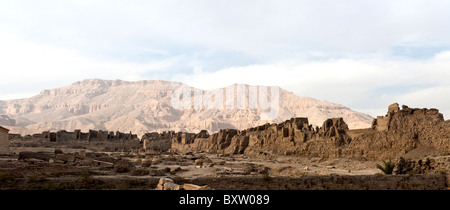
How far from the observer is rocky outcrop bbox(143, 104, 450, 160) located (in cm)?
2293

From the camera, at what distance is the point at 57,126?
167 meters

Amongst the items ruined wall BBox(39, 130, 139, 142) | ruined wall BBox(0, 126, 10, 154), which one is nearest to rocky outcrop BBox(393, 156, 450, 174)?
ruined wall BBox(0, 126, 10, 154)

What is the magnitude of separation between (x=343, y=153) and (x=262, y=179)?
17475mm

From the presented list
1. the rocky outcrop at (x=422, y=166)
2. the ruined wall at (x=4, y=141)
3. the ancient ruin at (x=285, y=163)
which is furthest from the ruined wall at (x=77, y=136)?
the rocky outcrop at (x=422, y=166)

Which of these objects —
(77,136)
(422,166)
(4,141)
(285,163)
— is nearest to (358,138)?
(285,163)

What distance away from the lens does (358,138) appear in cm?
2772

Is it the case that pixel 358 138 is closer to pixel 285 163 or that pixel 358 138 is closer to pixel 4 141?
pixel 285 163

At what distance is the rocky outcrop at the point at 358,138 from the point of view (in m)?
22.9

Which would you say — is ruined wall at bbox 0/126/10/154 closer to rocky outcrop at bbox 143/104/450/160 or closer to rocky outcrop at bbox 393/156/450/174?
rocky outcrop at bbox 143/104/450/160

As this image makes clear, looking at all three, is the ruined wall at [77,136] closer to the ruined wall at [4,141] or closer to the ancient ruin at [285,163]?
the ancient ruin at [285,163]

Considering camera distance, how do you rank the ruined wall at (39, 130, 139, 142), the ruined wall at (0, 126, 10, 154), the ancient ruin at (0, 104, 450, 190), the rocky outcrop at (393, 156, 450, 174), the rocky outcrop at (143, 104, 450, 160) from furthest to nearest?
the ruined wall at (39, 130, 139, 142) → the ruined wall at (0, 126, 10, 154) → the rocky outcrop at (143, 104, 450, 160) → the rocky outcrop at (393, 156, 450, 174) → the ancient ruin at (0, 104, 450, 190)
